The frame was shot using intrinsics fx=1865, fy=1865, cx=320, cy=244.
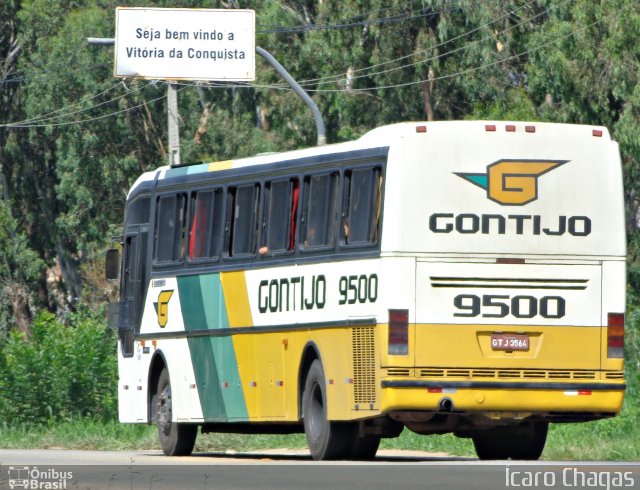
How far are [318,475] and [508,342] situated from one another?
309cm

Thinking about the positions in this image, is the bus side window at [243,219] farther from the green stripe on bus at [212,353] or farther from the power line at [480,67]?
the power line at [480,67]

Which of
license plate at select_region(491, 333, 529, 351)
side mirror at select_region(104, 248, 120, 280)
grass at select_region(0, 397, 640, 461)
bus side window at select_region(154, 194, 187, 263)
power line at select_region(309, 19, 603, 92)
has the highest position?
power line at select_region(309, 19, 603, 92)

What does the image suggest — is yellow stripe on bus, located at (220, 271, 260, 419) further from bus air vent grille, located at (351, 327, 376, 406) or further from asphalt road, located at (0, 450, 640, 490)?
bus air vent grille, located at (351, 327, 376, 406)

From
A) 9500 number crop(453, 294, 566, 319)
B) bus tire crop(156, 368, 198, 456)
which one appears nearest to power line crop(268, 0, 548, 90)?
bus tire crop(156, 368, 198, 456)

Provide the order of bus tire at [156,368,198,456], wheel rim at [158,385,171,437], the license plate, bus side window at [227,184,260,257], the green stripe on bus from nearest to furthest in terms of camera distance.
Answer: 1. the license plate
2. bus side window at [227,184,260,257]
3. the green stripe on bus
4. bus tire at [156,368,198,456]
5. wheel rim at [158,385,171,437]

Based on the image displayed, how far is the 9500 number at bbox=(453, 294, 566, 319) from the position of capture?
17250mm

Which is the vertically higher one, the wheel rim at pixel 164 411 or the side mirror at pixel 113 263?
the side mirror at pixel 113 263

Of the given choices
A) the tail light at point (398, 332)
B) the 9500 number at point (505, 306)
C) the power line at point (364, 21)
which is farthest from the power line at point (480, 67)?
the tail light at point (398, 332)

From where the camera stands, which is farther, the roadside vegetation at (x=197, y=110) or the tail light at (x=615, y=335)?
the roadside vegetation at (x=197, y=110)

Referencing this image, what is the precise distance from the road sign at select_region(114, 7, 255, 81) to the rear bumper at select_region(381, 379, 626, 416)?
2268 centimetres

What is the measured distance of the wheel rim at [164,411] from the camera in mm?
22297

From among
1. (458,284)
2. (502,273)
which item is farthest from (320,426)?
(502,273)

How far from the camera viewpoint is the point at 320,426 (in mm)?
18531

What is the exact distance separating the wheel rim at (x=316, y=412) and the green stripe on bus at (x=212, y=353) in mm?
1863
